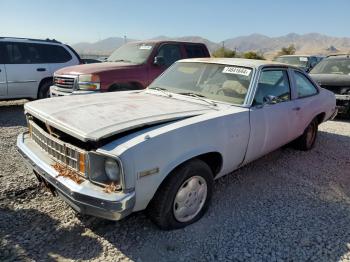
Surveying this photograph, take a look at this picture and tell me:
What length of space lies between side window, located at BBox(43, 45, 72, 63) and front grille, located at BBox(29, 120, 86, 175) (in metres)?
6.18

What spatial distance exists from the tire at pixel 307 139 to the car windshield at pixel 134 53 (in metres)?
3.88

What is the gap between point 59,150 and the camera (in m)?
2.92

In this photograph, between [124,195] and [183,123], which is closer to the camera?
[124,195]

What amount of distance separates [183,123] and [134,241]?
3.79 ft

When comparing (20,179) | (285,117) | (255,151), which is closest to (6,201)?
(20,179)

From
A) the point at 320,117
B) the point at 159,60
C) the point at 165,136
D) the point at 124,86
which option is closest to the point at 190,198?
the point at 165,136

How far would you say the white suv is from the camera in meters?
8.20

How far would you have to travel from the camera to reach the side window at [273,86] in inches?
156

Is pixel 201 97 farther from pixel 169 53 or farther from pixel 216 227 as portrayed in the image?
pixel 169 53

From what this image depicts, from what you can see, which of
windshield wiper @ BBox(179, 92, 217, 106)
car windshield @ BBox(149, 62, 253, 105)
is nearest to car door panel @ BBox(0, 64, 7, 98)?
car windshield @ BBox(149, 62, 253, 105)

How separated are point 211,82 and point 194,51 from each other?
4701mm

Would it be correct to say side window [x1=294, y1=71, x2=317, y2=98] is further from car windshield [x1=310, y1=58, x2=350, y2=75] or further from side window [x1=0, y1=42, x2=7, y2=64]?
side window [x1=0, y1=42, x2=7, y2=64]

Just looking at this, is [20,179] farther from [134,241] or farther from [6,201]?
[134,241]

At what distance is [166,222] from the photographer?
2.99 m
